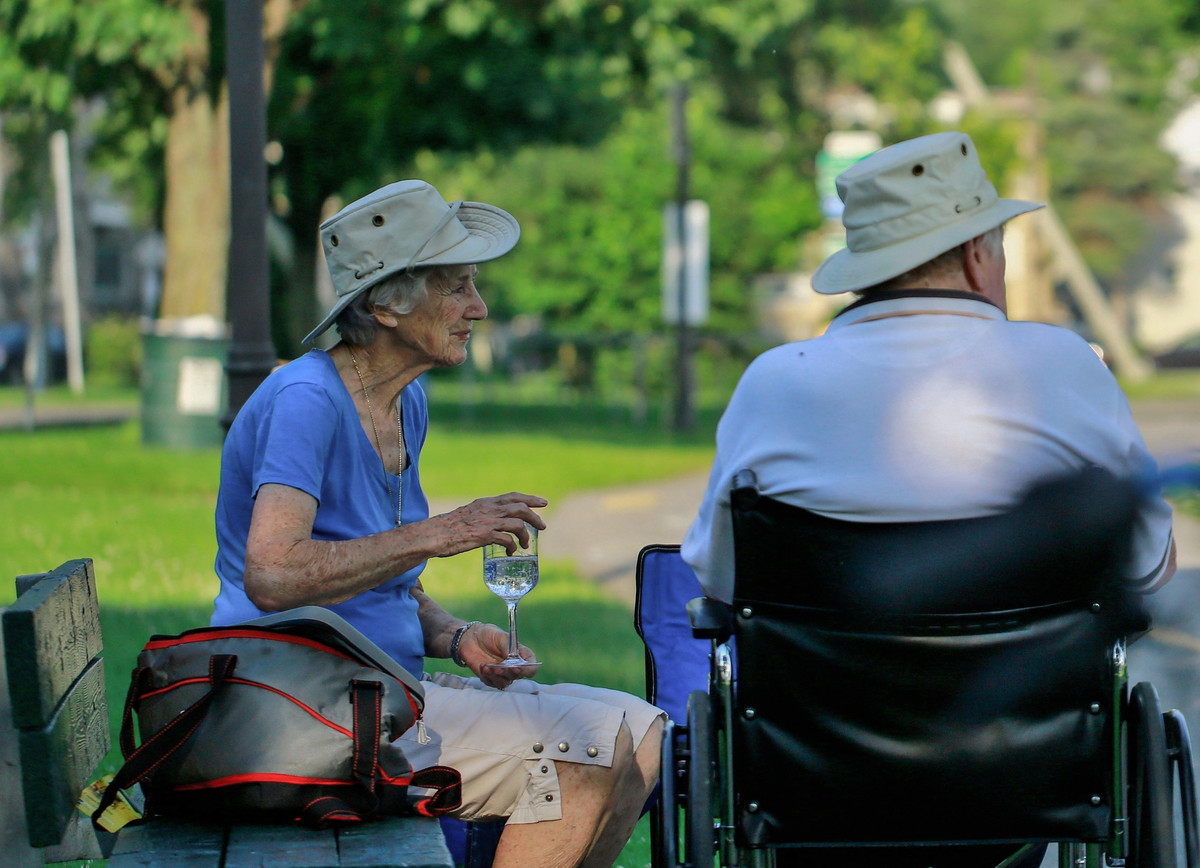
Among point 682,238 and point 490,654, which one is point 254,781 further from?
point 682,238

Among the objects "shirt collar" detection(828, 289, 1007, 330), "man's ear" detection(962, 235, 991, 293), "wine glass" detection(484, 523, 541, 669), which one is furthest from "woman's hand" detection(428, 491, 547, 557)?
"man's ear" detection(962, 235, 991, 293)

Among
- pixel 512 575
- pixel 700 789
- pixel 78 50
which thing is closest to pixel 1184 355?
pixel 700 789

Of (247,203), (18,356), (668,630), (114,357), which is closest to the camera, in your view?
(668,630)

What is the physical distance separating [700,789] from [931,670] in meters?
0.46

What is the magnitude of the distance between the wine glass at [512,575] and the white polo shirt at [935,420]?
60 centimetres

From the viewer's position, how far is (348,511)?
313cm

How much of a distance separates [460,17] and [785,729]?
47.6 feet

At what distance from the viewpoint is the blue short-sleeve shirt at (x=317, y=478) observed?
297cm

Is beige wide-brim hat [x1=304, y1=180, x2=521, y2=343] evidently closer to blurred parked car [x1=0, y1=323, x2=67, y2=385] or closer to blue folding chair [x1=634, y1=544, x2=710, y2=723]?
blue folding chair [x1=634, y1=544, x2=710, y2=723]

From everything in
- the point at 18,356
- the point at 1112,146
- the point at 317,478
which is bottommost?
the point at 18,356

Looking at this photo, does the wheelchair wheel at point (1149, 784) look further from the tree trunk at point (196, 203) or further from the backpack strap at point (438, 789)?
the tree trunk at point (196, 203)

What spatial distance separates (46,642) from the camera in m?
2.55

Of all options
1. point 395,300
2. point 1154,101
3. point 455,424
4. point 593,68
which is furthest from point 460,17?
point 1154,101

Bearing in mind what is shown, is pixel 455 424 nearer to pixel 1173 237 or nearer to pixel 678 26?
pixel 678 26
